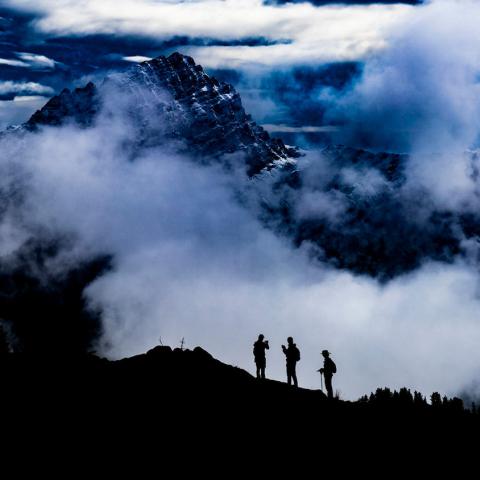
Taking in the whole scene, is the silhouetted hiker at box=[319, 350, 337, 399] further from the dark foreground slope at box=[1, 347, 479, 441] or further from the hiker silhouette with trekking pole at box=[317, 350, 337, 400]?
the dark foreground slope at box=[1, 347, 479, 441]

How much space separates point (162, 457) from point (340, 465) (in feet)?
20.9

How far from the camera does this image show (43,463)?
20266 millimetres

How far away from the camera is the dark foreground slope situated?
77.9 ft

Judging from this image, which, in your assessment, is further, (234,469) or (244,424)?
(244,424)

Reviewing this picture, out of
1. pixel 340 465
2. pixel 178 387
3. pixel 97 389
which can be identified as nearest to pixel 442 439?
pixel 340 465

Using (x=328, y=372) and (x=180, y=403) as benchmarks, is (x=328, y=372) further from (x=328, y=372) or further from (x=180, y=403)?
(x=180, y=403)

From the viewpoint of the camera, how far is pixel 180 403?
2548cm

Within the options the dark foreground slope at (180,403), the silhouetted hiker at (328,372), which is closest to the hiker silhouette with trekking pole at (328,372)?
the silhouetted hiker at (328,372)

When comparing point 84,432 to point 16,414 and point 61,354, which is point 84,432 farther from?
point 61,354

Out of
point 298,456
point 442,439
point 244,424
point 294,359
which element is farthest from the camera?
point 294,359

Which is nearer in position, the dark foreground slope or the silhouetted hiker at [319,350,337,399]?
the dark foreground slope

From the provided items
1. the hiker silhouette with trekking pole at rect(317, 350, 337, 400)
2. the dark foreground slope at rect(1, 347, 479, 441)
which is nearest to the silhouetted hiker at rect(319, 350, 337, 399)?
the hiker silhouette with trekking pole at rect(317, 350, 337, 400)

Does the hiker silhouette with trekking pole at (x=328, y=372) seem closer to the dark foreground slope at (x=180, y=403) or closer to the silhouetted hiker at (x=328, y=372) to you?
the silhouetted hiker at (x=328, y=372)

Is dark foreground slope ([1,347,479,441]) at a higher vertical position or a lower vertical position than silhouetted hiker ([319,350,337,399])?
lower
